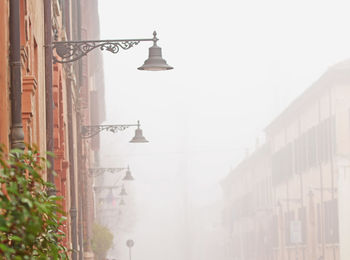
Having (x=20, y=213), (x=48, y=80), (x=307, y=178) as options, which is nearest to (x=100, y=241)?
(x=307, y=178)

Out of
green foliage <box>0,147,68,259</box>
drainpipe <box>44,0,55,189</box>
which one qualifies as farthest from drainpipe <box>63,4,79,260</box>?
green foliage <box>0,147,68,259</box>

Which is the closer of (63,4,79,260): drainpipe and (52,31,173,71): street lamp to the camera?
(52,31,173,71): street lamp

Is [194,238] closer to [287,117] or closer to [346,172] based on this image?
[287,117]

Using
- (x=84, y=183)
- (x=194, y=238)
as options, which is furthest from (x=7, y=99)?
(x=194, y=238)

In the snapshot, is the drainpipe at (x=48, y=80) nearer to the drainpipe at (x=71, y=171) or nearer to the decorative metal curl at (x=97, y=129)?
the drainpipe at (x=71, y=171)

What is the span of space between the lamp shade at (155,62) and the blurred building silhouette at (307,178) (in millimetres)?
25305

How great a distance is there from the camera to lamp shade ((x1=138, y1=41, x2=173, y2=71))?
1380cm

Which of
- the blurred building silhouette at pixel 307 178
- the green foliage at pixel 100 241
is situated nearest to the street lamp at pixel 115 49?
the green foliage at pixel 100 241

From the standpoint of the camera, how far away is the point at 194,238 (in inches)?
4503

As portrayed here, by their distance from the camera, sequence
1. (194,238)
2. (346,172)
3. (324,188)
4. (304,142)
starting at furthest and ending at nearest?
1. (194,238)
2. (304,142)
3. (324,188)
4. (346,172)

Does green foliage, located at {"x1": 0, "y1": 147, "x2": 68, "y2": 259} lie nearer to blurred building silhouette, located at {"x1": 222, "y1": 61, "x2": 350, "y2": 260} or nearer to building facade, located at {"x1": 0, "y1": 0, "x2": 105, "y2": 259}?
building facade, located at {"x1": 0, "y1": 0, "x2": 105, "y2": 259}

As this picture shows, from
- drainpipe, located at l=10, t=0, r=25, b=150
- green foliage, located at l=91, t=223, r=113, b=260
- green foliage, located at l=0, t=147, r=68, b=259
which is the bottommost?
green foliage, located at l=91, t=223, r=113, b=260

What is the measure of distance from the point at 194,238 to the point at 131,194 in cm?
2697

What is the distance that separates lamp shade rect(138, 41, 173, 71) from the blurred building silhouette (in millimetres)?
25305
